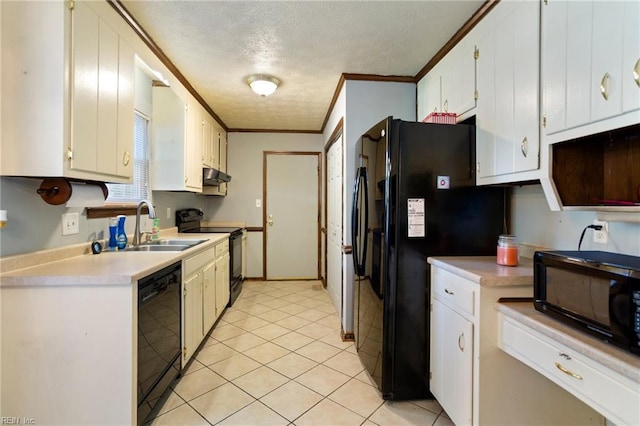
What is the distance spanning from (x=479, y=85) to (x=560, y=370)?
5.25 ft

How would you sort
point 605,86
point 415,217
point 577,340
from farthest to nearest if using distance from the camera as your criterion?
1. point 415,217
2. point 605,86
3. point 577,340

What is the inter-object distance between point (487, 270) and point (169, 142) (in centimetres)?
282

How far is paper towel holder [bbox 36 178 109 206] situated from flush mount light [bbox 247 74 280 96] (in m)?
1.73

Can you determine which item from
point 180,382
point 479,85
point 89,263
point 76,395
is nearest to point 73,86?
point 89,263

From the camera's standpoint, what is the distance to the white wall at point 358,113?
2.70m

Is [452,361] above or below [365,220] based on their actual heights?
below

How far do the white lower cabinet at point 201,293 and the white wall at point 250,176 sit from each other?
155 cm

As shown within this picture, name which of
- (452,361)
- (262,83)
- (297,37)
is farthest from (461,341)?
(262,83)

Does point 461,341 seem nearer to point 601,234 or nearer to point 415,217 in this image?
point 415,217

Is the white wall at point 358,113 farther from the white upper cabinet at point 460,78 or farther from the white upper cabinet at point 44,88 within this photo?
the white upper cabinet at point 44,88

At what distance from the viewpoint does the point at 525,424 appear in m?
1.37

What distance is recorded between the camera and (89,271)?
1439 mm

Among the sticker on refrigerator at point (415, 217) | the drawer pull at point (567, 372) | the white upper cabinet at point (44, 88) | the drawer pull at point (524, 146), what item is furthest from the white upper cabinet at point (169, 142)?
the drawer pull at point (567, 372)

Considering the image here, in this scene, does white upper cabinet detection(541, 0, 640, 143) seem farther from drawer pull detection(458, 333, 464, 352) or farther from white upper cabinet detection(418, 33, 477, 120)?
drawer pull detection(458, 333, 464, 352)
